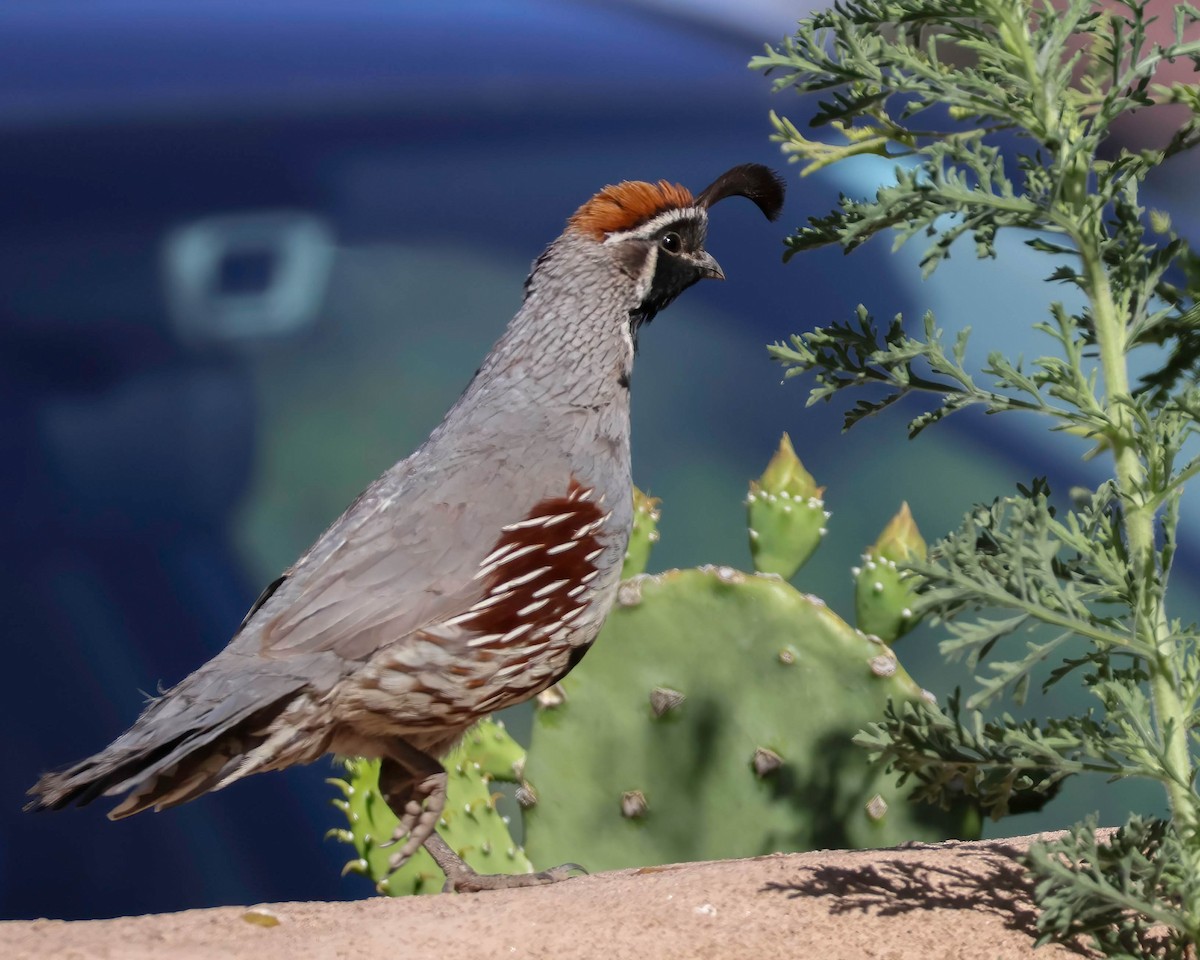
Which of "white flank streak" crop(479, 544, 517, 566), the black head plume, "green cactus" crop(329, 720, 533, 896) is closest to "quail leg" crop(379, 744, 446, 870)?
"green cactus" crop(329, 720, 533, 896)

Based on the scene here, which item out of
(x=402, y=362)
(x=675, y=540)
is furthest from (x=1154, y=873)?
(x=402, y=362)

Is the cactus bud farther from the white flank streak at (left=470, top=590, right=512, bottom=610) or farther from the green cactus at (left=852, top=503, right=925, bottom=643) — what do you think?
the white flank streak at (left=470, top=590, right=512, bottom=610)

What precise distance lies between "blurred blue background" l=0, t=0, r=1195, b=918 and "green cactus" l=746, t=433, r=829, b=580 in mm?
623

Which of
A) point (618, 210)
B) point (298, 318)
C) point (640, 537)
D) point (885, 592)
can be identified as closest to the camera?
point (618, 210)

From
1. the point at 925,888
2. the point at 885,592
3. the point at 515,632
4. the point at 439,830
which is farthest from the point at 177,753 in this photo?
the point at 885,592

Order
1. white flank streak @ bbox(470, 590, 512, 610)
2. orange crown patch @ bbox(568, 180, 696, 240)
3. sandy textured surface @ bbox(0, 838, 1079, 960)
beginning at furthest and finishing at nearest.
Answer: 1. orange crown patch @ bbox(568, 180, 696, 240)
2. white flank streak @ bbox(470, 590, 512, 610)
3. sandy textured surface @ bbox(0, 838, 1079, 960)

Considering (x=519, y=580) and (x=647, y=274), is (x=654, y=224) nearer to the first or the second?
(x=647, y=274)

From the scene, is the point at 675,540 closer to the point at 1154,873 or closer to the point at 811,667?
the point at 811,667

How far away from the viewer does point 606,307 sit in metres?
2.33

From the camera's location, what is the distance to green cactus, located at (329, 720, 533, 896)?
249 cm

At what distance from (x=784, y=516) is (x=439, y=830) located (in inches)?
36.0

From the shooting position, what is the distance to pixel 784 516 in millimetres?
2662

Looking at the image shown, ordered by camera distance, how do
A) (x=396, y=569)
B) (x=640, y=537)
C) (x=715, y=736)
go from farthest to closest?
(x=640, y=537) < (x=715, y=736) < (x=396, y=569)

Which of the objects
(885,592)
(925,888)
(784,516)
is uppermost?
(784,516)
